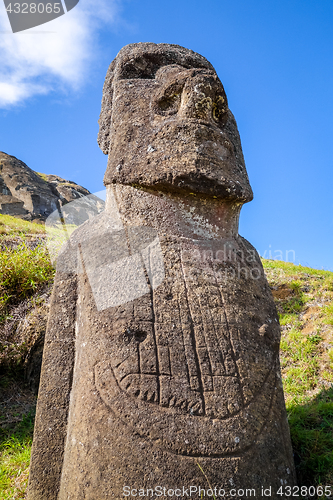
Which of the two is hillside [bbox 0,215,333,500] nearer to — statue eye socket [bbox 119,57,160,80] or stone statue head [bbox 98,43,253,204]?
stone statue head [bbox 98,43,253,204]

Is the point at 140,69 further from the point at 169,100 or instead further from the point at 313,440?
the point at 313,440

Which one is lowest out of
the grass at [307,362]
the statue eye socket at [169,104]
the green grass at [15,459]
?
the green grass at [15,459]

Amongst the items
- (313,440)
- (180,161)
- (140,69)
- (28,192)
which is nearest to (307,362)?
(313,440)

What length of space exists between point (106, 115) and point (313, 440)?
2.77 meters

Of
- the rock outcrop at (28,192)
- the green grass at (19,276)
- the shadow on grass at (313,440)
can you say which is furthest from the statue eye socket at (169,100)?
the rock outcrop at (28,192)

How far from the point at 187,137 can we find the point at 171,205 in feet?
1.34

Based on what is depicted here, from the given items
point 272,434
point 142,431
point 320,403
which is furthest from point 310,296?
point 142,431

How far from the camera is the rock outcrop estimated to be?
22734 millimetres

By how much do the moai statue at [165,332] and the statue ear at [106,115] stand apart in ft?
1.20

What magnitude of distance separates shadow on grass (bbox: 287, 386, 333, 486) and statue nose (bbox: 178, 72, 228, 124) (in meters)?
2.19

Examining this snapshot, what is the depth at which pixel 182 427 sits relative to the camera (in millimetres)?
1730

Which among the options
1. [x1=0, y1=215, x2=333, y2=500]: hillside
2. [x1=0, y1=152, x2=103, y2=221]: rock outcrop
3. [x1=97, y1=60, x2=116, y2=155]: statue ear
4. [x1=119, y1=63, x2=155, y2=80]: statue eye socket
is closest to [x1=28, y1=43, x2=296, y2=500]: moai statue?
[x1=119, y1=63, x2=155, y2=80]: statue eye socket

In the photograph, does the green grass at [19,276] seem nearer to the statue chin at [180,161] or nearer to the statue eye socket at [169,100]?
the statue chin at [180,161]

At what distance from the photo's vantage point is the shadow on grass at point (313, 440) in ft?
7.57
